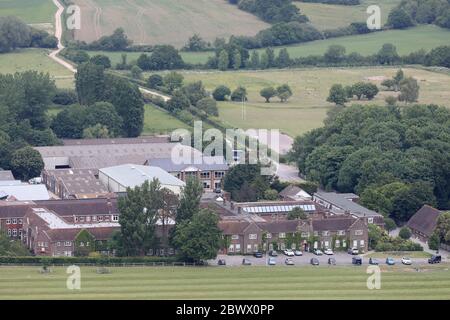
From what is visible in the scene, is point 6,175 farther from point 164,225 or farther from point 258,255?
point 258,255

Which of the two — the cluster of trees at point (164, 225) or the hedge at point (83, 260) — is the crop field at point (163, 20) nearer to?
the cluster of trees at point (164, 225)

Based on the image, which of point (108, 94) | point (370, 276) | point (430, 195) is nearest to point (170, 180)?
point (430, 195)

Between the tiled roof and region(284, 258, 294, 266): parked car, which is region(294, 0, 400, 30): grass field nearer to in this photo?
the tiled roof

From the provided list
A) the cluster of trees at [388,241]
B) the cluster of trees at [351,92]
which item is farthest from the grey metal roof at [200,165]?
the cluster of trees at [351,92]

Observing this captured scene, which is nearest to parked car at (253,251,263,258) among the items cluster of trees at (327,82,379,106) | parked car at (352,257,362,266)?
parked car at (352,257,362,266)

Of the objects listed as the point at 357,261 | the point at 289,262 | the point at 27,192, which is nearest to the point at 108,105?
the point at 27,192
